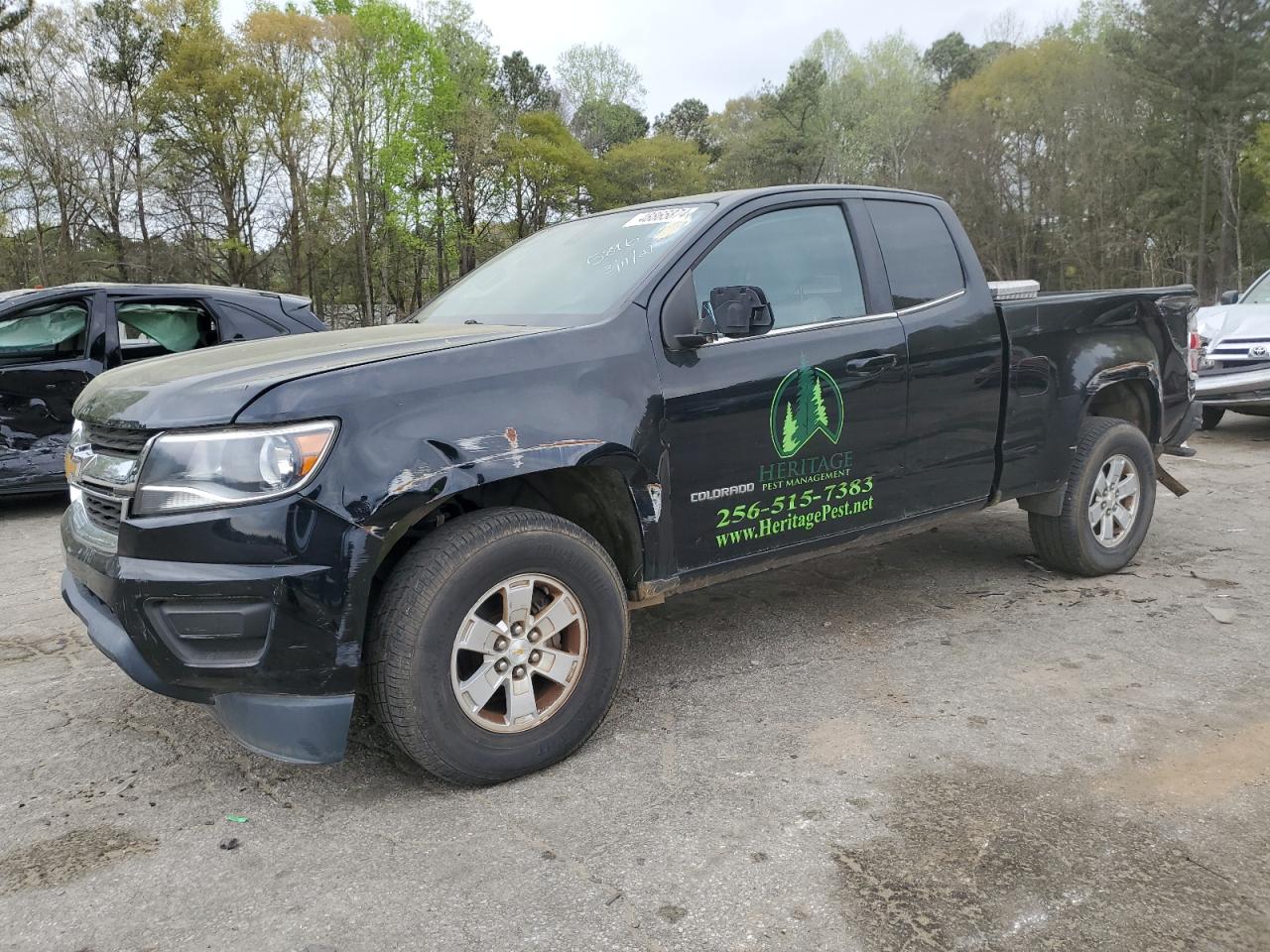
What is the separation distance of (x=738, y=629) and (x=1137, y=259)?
44.5 metres

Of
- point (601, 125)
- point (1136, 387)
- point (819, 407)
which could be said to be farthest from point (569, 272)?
point (601, 125)

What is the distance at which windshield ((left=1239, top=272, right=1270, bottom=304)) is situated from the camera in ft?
33.7

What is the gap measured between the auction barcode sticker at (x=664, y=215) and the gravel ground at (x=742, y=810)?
1778mm

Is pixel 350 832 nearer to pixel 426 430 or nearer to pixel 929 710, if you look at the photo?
pixel 426 430

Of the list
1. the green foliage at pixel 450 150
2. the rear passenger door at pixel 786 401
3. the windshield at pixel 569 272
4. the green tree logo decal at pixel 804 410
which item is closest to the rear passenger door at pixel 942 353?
the rear passenger door at pixel 786 401

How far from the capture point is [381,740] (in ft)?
10.6

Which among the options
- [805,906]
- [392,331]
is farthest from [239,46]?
[805,906]

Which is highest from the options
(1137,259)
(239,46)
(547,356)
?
(239,46)

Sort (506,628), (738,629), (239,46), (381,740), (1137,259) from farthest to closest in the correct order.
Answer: (1137,259) → (239,46) → (738,629) → (381,740) → (506,628)

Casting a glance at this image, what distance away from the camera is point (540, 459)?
Answer: 2.85 m

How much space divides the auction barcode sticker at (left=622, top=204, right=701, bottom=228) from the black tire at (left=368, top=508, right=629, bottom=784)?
1350 millimetres

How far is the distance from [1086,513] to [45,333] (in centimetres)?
719

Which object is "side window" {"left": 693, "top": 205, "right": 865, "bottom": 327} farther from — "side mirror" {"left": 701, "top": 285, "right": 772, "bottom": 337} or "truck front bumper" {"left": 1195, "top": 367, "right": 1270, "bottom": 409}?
"truck front bumper" {"left": 1195, "top": 367, "right": 1270, "bottom": 409}

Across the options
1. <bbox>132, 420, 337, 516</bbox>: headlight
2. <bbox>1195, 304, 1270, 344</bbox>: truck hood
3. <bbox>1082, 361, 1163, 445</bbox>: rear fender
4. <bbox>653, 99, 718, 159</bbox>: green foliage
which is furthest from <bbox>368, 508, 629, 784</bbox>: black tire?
<bbox>653, 99, 718, 159</bbox>: green foliage
